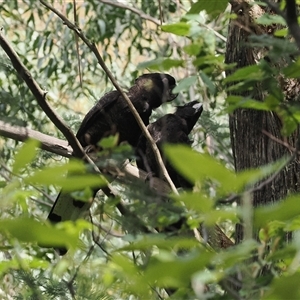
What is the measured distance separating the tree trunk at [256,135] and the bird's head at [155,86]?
36.8 inches

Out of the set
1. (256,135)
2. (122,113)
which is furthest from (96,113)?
(256,135)

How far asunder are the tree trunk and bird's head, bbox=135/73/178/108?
0.94m

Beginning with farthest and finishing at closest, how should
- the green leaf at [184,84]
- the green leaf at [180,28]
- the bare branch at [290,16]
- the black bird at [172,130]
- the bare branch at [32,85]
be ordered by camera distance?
the black bird at [172,130] < the bare branch at [32,85] < the green leaf at [180,28] < the green leaf at [184,84] < the bare branch at [290,16]

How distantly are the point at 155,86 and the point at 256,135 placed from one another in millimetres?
1110

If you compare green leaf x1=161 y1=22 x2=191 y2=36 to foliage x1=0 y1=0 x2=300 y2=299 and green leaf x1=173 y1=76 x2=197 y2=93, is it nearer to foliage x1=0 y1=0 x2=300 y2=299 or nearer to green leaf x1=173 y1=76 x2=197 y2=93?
foliage x1=0 y1=0 x2=300 y2=299

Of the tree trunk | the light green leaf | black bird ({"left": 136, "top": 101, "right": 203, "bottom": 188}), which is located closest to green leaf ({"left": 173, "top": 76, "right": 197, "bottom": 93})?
the light green leaf

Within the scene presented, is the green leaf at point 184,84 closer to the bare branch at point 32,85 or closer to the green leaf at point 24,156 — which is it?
the green leaf at point 24,156

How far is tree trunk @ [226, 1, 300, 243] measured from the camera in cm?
200

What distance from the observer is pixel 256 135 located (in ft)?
6.89

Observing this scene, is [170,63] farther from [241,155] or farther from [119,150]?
[241,155]

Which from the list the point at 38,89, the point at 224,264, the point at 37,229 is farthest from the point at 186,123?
the point at 37,229

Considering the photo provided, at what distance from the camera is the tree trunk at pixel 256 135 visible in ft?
6.57

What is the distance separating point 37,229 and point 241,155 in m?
1.58

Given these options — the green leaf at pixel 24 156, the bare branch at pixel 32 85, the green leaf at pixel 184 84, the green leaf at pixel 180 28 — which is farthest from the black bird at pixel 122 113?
the green leaf at pixel 24 156
